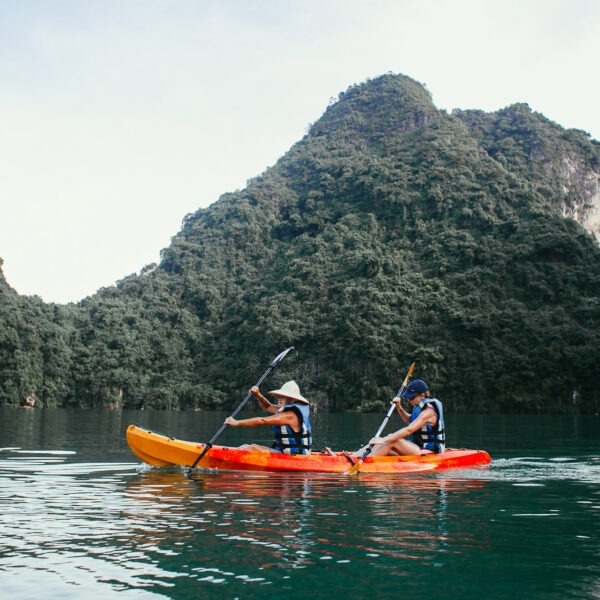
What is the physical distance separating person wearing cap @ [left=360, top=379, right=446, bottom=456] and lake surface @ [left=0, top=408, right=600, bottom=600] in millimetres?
A: 583

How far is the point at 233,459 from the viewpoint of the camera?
11633mm

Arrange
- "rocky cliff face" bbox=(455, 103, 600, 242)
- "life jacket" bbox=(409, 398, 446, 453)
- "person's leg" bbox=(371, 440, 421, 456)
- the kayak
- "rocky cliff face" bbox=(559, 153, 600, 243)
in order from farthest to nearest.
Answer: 1. "rocky cliff face" bbox=(455, 103, 600, 242)
2. "rocky cliff face" bbox=(559, 153, 600, 243)
3. "life jacket" bbox=(409, 398, 446, 453)
4. "person's leg" bbox=(371, 440, 421, 456)
5. the kayak

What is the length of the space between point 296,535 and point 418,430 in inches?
242

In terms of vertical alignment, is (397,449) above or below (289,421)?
below

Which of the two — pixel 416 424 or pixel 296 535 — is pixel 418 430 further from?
pixel 296 535

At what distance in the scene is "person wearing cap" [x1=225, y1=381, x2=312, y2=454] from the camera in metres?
11.2

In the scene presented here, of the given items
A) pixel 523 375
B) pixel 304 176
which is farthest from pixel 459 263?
pixel 304 176

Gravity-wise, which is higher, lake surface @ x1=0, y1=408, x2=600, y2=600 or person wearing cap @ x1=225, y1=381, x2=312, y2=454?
person wearing cap @ x1=225, y1=381, x2=312, y2=454

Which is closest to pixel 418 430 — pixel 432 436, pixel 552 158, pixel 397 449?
pixel 432 436

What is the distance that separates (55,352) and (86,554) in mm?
67368

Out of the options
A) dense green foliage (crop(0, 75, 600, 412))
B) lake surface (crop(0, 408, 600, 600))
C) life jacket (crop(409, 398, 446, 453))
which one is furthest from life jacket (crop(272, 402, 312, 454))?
dense green foliage (crop(0, 75, 600, 412))

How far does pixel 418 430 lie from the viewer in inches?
497

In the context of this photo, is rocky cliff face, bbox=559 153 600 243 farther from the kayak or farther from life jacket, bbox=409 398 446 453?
the kayak

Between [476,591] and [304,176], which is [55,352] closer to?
[304,176]
